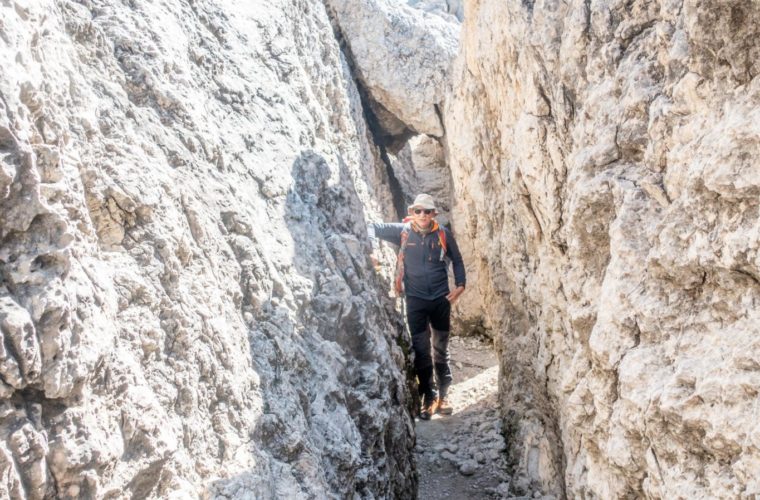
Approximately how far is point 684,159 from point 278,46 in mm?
5038

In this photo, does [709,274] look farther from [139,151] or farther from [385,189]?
[385,189]

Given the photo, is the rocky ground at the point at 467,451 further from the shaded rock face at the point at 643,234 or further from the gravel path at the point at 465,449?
the shaded rock face at the point at 643,234

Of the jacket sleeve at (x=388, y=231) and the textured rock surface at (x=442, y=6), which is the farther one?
the textured rock surface at (x=442, y=6)

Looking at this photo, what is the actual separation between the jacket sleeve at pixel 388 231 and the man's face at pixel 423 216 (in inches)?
18.3

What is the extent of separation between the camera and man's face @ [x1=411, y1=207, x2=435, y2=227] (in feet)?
24.2

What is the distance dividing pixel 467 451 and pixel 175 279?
4.77m

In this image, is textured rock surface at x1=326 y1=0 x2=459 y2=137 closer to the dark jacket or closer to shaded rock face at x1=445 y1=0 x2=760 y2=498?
the dark jacket

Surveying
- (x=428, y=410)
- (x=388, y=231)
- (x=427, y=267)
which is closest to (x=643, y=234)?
(x=427, y=267)

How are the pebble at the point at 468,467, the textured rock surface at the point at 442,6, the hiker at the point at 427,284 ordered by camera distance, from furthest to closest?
the textured rock surface at the point at 442,6 → the hiker at the point at 427,284 → the pebble at the point at 468,467

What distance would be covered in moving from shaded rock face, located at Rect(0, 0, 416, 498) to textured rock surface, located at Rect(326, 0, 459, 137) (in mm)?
5553

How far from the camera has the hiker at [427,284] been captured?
7543mm

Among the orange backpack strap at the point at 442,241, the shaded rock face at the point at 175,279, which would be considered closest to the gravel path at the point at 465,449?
the shaded rock face at the point at 175,279

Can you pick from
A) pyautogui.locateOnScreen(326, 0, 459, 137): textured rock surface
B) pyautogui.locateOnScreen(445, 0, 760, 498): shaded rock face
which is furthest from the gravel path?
pyautogui.locateOnScreen(326, 0, 459, 137): textured rock surface

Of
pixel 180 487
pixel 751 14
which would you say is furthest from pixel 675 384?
pixel 180 487
